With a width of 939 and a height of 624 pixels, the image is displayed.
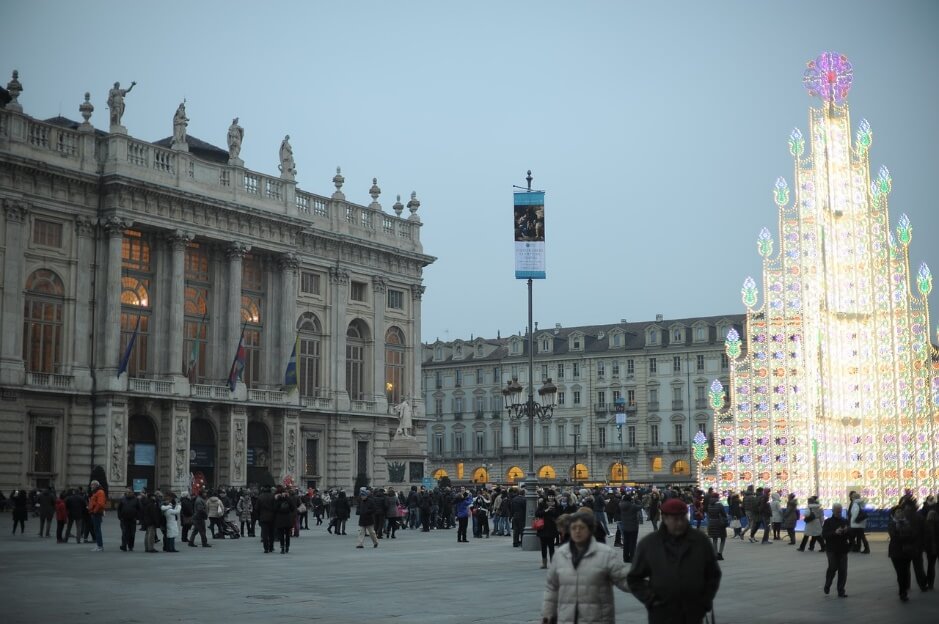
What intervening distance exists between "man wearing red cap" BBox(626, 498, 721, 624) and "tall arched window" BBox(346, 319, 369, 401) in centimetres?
5806

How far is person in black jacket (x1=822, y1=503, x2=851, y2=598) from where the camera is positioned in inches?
674

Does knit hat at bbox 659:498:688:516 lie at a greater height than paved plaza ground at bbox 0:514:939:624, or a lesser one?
greater

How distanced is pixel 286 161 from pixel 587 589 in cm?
5602

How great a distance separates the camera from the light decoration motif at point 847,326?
31.2m

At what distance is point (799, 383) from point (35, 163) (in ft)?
109

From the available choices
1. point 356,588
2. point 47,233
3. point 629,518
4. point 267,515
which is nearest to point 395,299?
point 47,233

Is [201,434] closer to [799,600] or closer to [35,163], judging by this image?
[35,163]

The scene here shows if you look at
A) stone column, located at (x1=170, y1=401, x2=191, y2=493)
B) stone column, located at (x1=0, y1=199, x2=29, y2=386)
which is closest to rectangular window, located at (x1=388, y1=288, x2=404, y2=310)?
stone column, located at (x1=170, y1=401, x2=191, y2=493)

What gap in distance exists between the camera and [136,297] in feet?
180

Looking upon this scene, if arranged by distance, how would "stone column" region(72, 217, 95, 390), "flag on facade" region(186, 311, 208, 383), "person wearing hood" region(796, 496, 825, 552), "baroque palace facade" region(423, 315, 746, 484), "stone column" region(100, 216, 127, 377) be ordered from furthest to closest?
1. "baroque palace facade" region(423, 315, 746, 484)
2. "flag on facade" region(186, 311, 208, 383)
3. "stone column" region(100, 216, 127, 377)
4. "stone column" region(72, 217, 95, 390)
5. "person wearing hood" region(796, 496, 825, 552)

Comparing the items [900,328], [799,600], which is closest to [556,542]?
[799,600]

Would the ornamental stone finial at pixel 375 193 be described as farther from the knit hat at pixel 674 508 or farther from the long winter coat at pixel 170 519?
the knit hat at pixel 674 508

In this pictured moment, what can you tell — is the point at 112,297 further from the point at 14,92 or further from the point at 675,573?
the point at 675,573

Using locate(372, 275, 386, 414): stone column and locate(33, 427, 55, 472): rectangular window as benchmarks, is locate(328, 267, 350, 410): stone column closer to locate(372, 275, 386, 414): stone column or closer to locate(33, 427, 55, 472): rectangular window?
locate(372, 275, 386, 414): stone column
